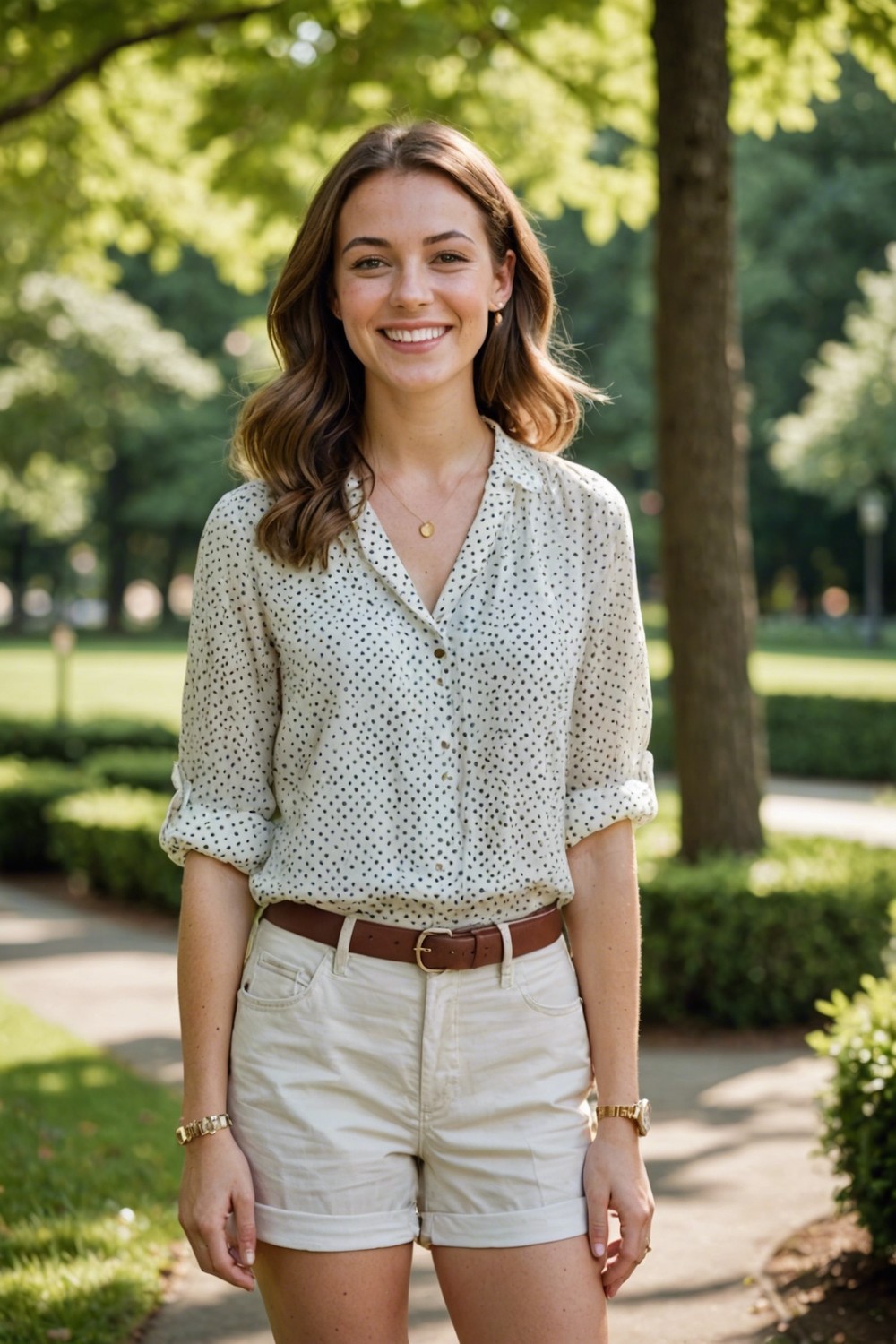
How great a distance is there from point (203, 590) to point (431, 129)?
0.74 meters

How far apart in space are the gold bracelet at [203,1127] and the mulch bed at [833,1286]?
217cm

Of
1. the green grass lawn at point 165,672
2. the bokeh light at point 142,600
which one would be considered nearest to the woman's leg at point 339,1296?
the green grass lawn at point 165,672

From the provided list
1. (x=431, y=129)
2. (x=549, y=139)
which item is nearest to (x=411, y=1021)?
(x=431, y=129)

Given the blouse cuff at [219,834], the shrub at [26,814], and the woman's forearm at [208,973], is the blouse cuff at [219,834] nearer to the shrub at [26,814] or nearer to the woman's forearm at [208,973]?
the woman's forearm at [208,973]

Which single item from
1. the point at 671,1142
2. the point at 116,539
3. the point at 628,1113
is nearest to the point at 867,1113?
the point at 671,1142

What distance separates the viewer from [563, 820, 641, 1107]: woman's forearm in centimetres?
222

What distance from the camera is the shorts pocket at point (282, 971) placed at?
6.91ft

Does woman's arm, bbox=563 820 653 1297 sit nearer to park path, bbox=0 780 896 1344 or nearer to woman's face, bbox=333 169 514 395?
woman's face, bbox=333 169 514 395

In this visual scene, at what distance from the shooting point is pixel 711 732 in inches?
287

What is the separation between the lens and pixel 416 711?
2.13m

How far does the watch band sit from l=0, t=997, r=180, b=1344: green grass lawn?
1.76 m

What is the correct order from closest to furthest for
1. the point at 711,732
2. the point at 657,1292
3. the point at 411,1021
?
the point at 411,1021 → the point at 657,1292 → the point at 711,732

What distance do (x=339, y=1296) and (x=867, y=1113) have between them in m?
2.30

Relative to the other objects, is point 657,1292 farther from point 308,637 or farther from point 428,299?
point 428,299
